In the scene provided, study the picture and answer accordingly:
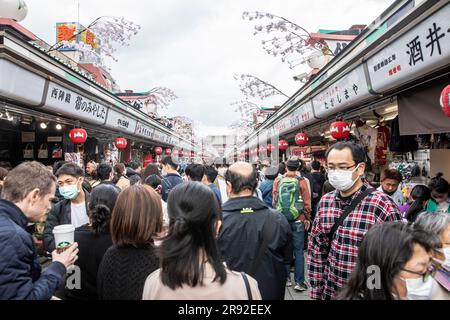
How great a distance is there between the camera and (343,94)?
683cm

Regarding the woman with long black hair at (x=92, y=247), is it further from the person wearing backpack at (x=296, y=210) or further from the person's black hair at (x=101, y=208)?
the person wearing backpack at (x=296, y=210)

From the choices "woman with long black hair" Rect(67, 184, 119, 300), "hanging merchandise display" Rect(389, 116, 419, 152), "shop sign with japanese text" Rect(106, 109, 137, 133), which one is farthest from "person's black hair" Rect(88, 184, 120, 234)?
"shop sign with japanese text" Rect(106, 109, 137, 133)

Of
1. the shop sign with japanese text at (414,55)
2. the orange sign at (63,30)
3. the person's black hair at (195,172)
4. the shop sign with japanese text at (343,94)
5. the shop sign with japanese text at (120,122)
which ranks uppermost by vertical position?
the orange sign at (63,30)

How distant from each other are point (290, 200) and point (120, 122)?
886cm

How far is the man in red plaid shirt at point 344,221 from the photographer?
2.69 m

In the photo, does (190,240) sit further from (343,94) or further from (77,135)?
(77,135)

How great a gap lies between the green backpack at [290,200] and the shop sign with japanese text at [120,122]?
754 cm

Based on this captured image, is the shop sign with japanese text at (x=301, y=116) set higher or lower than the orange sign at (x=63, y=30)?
lower

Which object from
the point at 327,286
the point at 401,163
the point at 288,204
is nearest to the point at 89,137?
the point at 288,204

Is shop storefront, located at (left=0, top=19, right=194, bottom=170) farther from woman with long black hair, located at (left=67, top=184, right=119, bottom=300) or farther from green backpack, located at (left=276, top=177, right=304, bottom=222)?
green backpack, located at (left=276, top=177, right=304, bottom=222)

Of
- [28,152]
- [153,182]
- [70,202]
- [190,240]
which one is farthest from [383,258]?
[28,152]

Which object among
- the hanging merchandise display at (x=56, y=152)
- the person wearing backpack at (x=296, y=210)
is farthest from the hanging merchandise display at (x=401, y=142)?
the hanging merchandise display at (x=56, y=152)

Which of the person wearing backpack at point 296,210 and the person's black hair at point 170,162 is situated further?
the person's black hair at point 170,162

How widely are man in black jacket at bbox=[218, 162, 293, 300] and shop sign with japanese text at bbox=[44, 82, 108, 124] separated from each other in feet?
18.7
